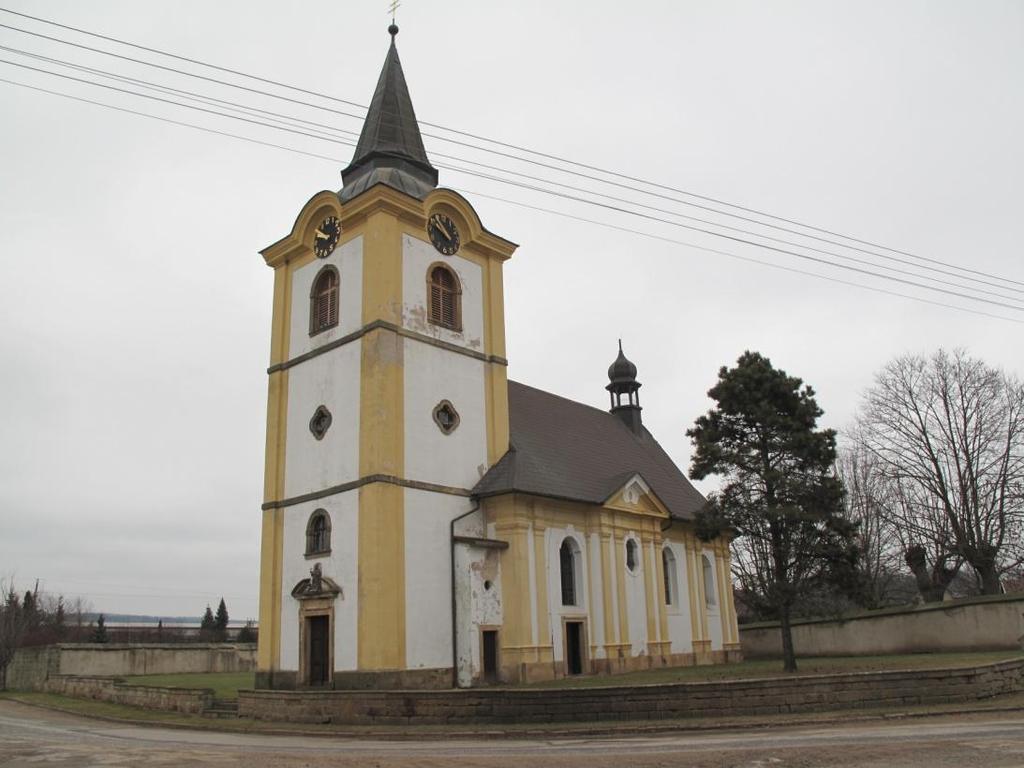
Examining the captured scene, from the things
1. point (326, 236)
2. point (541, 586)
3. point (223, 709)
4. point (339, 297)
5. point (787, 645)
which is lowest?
point (223, 709)

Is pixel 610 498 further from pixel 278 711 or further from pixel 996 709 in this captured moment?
pixel 996 709

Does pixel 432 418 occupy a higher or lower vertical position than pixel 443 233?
lower

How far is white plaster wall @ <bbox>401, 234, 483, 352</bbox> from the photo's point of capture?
26.4 meters

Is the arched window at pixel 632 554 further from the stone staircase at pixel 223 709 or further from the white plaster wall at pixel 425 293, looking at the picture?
the stone staircase at pixel 223 709

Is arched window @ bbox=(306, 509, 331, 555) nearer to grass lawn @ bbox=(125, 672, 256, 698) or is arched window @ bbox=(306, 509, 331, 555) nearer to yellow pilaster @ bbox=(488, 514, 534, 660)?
grass lawn @ bbox=(125, 672, 256, 698)

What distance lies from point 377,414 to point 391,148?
10001 mm

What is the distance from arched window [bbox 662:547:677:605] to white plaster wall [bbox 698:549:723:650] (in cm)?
177

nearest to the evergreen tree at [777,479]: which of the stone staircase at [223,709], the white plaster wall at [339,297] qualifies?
the white plaster wall at [339,297]

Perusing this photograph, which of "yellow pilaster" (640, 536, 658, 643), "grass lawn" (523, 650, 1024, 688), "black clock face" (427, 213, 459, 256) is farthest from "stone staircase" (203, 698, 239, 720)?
"black clock face" (427, 213, 459, 256)

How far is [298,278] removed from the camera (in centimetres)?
2869

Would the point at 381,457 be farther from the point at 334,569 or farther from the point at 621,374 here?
the point at 621,374

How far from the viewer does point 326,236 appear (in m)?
27.9

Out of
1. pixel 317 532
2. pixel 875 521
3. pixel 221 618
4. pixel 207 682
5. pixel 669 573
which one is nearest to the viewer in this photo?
pixel 317 532

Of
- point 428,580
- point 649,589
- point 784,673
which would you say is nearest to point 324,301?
point 428,580
